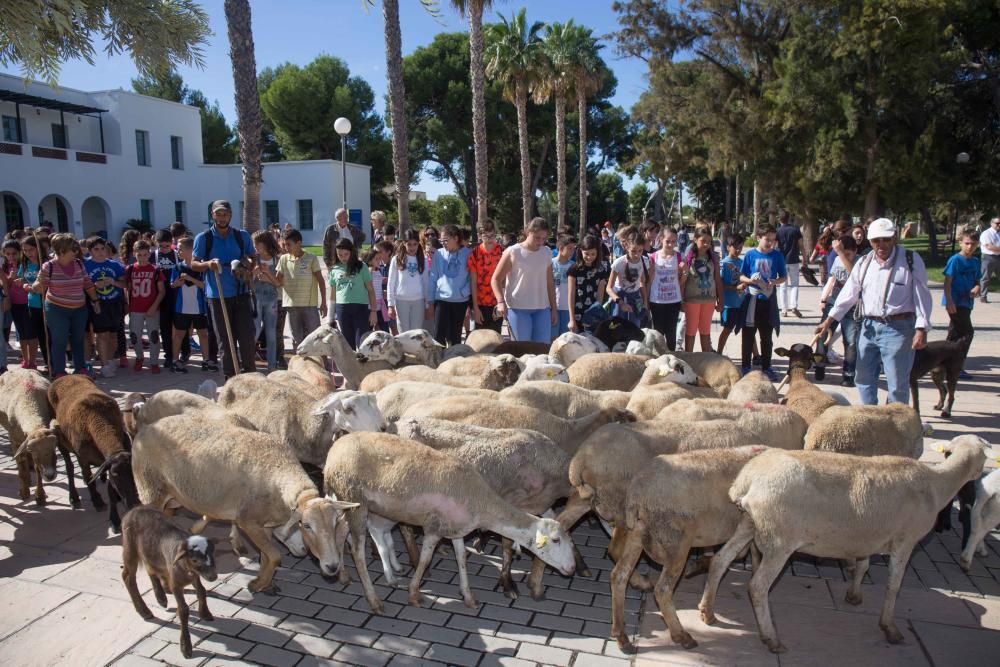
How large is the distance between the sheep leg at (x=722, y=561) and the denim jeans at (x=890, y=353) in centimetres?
298

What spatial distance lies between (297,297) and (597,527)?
222 inches

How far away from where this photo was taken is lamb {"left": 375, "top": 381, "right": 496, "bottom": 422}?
590 cm

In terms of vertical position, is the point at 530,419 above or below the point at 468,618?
above

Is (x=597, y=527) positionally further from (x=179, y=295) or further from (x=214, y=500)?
(x=179, y=295)

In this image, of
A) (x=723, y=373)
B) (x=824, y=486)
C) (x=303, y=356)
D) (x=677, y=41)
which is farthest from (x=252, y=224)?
(x=677, y=41)

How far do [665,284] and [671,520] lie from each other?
5.79 m

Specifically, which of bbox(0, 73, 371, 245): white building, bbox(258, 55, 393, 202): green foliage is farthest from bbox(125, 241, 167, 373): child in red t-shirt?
bbox(258, 55, 393, 202): green foliage

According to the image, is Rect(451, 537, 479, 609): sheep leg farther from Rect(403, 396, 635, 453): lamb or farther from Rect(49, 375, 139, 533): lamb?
Rect(49, 375, 139, 533): lamb

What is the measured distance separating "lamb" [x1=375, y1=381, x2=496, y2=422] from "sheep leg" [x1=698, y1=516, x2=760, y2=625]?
227 centimetres

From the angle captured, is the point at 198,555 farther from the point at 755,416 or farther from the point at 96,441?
the point at 755,416

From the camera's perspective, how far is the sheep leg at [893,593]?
3.93 meters

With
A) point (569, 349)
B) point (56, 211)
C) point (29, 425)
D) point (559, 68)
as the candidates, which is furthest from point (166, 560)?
point (56, 211)

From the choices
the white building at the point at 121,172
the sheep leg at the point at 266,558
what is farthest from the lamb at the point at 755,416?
the white building at the point at 121,172

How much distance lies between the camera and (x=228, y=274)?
27.0 ft
